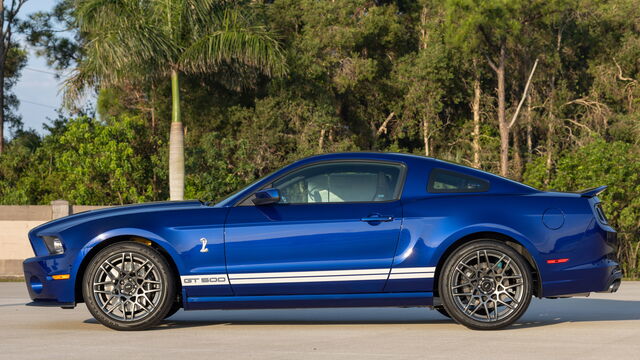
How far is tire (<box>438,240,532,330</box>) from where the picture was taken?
8445 mm

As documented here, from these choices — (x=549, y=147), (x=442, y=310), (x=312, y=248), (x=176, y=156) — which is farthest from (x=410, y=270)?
(x=549, y=147)

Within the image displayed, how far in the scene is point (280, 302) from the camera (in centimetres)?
841

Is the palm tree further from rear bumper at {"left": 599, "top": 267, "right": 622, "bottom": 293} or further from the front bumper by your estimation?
rear bumper at {"left": 599, "top": 267, "right": 622, "bottom": 293}

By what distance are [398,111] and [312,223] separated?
105 feet

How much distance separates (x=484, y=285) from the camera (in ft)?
27.7

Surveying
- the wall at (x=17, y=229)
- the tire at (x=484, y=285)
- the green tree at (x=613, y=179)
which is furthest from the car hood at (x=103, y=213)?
the green tree at (x=613, y=179)

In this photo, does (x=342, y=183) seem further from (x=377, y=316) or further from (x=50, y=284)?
(x=50, y=284)

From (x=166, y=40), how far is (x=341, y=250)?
1795cm

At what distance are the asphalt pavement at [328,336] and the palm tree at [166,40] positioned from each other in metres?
14.1

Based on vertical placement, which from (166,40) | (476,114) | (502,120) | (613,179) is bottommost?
(613,179)

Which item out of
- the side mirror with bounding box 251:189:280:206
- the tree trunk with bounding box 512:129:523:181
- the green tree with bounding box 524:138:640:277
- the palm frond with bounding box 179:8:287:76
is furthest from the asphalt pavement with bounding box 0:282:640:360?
the tree trunk with bounding box 512:129:523:181

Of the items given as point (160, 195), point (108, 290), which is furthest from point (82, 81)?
point (108, 290)

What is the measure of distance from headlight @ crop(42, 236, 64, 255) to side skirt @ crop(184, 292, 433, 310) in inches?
51.0

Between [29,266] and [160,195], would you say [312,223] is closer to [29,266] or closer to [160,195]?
[29,266]
